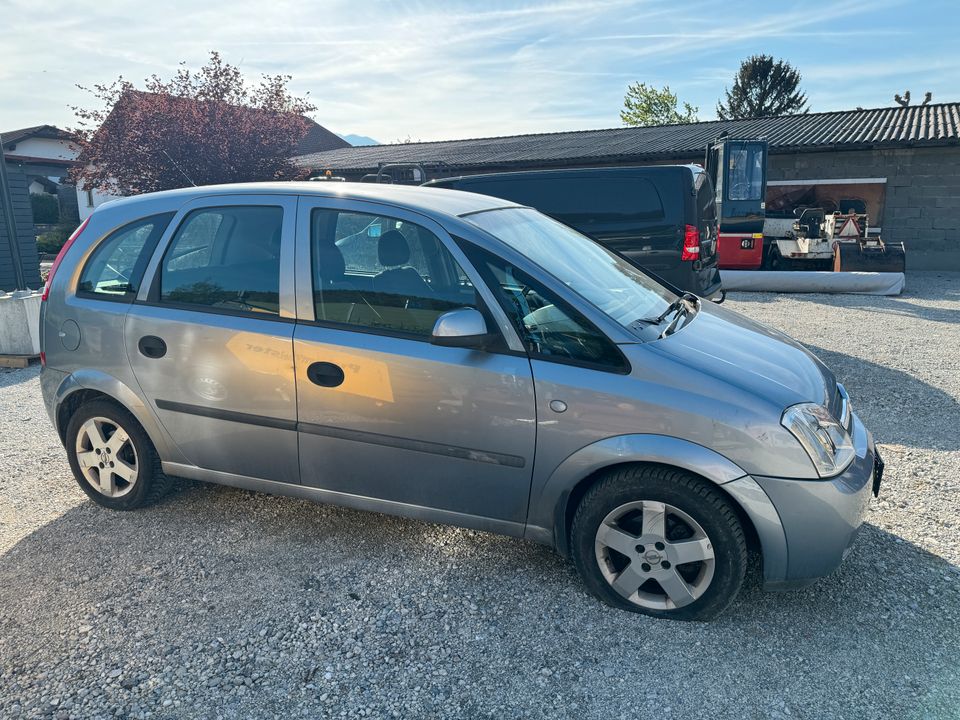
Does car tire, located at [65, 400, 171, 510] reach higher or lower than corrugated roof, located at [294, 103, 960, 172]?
lower

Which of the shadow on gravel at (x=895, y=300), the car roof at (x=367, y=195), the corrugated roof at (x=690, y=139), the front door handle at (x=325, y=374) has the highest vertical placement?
the corrugated roof at (x=690, y=139)

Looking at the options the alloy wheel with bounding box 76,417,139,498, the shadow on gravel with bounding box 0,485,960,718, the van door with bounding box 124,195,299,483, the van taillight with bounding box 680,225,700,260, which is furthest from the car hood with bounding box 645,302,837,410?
the van taillight with bounding box 680,225,700,260

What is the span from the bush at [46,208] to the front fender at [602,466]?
3518cm

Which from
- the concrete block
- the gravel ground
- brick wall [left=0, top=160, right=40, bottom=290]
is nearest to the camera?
the gravel ground

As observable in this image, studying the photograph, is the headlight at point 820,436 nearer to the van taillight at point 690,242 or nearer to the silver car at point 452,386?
the silver car at point 452,386

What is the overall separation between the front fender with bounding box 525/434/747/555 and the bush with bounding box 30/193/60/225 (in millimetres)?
35183

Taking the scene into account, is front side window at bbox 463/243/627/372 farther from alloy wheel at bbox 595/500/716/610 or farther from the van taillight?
the van taillight

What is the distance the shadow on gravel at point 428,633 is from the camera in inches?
96.8

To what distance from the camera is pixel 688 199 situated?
7.47 meters

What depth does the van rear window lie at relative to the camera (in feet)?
25.2

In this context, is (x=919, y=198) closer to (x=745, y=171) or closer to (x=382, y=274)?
(x=745, y=171)

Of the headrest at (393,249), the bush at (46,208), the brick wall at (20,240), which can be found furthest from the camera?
the bush at (46,208)

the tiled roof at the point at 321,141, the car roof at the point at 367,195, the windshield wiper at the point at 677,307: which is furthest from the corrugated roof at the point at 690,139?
the tiled roof at the point at 321,141

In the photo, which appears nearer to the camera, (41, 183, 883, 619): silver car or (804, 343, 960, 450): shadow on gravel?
(41, 183, 883, 619): silver car
